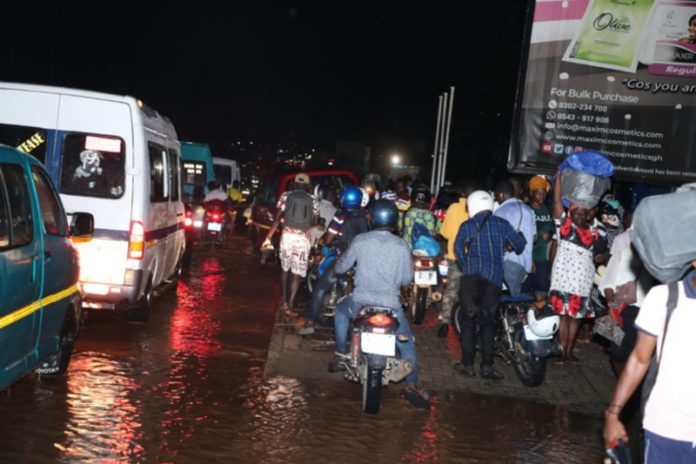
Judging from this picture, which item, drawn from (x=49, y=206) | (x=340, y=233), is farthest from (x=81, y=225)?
(x=340, y=233)

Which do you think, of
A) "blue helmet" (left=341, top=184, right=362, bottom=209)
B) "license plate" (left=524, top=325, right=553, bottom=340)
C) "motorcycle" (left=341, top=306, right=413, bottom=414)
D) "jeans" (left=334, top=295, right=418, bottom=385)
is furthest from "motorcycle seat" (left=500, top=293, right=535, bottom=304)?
"blue helmet" (left=341, top=184, right=362, bottom=209)

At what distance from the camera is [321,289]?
10.1 m

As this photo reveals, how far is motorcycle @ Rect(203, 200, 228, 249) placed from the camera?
20891mm

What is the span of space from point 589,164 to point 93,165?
16.8 feet

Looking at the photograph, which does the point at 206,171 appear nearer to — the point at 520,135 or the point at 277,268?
the point at 277,268

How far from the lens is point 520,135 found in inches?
499

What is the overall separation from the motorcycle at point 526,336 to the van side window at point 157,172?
3.70 meters

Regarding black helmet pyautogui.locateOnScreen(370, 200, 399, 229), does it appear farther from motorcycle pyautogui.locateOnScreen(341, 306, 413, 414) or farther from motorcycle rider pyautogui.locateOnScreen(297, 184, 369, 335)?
motorcycle rider pyautogui.locateOnScreen(297, 184, 369, 335)

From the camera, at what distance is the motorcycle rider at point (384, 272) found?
738 cm

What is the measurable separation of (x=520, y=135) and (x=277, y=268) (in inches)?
271

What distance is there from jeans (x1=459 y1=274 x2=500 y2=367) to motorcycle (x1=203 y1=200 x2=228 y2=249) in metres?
12.7

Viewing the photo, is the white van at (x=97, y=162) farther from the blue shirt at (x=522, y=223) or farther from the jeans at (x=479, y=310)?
the blue shirt at (x=522, y=223)

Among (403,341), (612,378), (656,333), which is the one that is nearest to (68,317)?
(403,341)

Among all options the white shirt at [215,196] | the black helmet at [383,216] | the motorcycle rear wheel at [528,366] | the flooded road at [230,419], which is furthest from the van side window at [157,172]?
the white shirt at [215,196]
